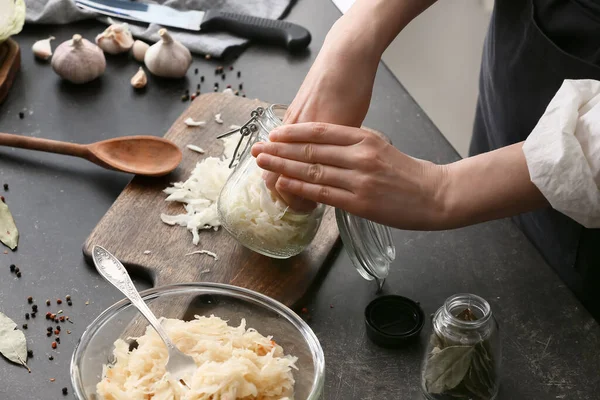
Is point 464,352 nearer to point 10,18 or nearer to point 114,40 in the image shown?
point 114,40

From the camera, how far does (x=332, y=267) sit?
1541 millimetres

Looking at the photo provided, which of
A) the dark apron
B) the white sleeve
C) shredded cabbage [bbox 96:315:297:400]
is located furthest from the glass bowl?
the dark apron

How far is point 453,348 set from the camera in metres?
1.21

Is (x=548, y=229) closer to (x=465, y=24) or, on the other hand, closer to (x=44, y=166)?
(x=44, y=166)

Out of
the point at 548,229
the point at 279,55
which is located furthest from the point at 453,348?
the point at 279,55

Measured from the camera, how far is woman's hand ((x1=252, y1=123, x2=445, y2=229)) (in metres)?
1.29

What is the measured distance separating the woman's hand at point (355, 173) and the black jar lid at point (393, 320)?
17 centimetres

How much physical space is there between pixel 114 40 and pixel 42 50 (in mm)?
188

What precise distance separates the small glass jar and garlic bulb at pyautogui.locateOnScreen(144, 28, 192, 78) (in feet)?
3.48

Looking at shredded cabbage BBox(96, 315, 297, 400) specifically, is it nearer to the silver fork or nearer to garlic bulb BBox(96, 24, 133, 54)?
the silver fork

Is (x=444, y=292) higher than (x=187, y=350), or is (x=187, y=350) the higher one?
(x=187, y=350)

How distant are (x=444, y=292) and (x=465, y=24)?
8.58ft

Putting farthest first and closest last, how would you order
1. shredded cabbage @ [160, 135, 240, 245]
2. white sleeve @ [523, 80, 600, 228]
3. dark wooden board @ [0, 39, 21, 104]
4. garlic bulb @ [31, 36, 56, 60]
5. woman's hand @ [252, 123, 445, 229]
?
garlic bulb @ [31, 36, 56, 60] < dark wooden board @ [0, 39, 21, 104] < shredded cabbage @ [160, 135, 240, 245] < woman's hand @ [252, 123, 445, 229] < white sleeve @ [523, 80, 600, 228]

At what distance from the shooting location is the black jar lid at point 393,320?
1344mm
